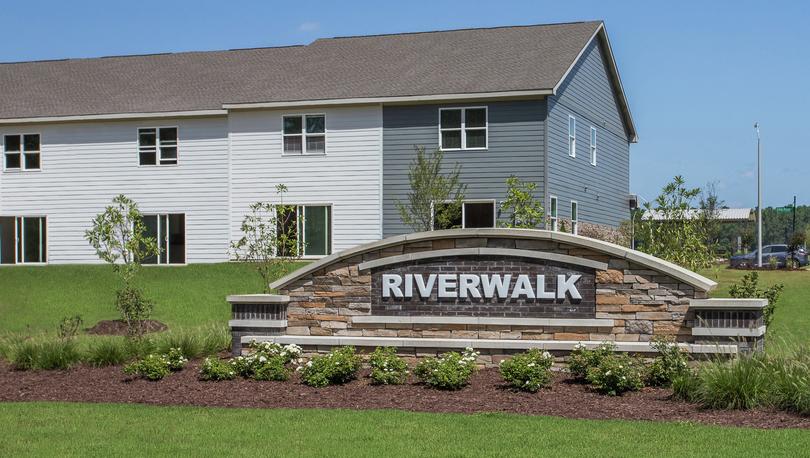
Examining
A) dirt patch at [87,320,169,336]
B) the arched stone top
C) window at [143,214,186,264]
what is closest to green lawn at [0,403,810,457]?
the arched stone top

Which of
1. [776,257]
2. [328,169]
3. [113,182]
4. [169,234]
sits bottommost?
[776,257]

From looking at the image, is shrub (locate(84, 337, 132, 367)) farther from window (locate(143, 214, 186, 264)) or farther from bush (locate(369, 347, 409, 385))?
window (locate(143, 214, 186, 264))

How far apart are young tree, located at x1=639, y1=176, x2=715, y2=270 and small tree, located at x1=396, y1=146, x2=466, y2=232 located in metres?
9.78

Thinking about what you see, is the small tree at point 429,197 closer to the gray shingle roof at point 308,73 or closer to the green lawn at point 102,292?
the gray shingle roof at point 308,73

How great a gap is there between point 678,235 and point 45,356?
10570mm

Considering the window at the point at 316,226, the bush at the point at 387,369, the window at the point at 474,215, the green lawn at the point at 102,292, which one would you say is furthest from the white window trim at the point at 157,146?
the bush at the point at 387,369

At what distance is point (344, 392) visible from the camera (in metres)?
12.6

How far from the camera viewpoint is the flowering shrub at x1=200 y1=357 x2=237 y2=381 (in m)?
13.5

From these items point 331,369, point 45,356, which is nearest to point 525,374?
point 331,369

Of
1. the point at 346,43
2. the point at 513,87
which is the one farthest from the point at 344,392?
the point at 346,43

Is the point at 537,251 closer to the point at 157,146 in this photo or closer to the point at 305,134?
the point at 305,134

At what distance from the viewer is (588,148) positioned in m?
35.1

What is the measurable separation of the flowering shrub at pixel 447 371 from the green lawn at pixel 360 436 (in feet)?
4.81

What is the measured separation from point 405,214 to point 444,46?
8449 mm
